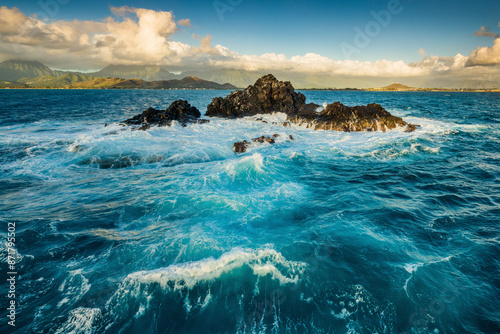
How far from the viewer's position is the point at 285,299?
659 centimetres

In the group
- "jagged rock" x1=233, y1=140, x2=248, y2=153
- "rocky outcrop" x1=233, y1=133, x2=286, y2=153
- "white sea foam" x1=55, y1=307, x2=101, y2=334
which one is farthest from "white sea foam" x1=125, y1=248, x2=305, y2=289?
"rocky outcrop" x1=233, y1=133, x2=286, y2=153

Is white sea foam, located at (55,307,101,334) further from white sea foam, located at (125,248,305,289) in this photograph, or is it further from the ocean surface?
white sea foam, located at (125,248,305,289)

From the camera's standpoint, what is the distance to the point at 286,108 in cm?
4319

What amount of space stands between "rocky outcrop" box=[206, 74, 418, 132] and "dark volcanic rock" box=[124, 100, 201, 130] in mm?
6172

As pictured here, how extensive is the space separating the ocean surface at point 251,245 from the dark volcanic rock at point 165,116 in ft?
50.3

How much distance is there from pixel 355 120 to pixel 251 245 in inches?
1199

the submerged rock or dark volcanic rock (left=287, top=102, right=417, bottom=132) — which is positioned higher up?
dark volcanic rock (left=287, top=102, right=417, bottom=132)

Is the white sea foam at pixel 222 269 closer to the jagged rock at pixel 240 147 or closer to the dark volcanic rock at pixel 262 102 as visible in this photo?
the jagged rock at pixel 240 147

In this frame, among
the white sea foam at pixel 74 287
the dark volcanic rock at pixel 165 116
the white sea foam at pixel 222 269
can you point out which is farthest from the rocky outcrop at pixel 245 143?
the white sea foam at pixel 74 287

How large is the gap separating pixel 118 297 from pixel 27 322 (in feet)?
6.97

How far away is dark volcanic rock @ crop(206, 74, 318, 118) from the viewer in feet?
144

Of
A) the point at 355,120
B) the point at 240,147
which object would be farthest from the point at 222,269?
the point at 355,120

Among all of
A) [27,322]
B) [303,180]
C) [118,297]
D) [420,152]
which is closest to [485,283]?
[303,180]

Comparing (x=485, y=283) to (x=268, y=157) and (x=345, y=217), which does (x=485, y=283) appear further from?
(x=268, y=157)
